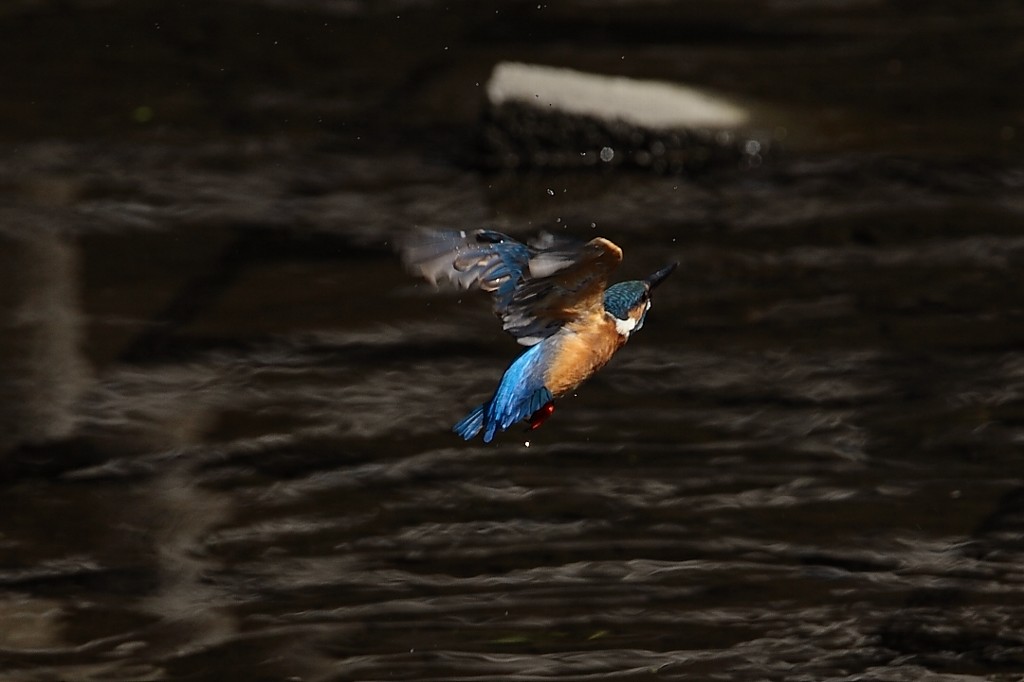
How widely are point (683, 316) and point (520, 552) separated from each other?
1.65 meters

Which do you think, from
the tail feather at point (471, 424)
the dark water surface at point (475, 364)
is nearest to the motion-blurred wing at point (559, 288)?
the tail feather at point (471, 424)

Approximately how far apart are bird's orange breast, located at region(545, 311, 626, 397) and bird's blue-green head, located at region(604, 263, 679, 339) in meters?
0.02

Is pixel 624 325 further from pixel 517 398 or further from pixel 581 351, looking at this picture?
pixel 517 398

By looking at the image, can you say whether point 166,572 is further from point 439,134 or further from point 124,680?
point 439,134

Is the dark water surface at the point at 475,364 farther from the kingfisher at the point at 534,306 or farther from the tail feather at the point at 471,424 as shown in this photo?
the kingfisher at the point at 534,306

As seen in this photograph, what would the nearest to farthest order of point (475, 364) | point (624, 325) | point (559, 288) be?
point (559, 288) < point (624, 325) < point (475, 364)

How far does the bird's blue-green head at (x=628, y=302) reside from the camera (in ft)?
11.0

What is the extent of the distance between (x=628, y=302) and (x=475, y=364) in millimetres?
1987

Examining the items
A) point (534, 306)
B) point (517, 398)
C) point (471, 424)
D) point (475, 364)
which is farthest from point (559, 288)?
point (475, 364)

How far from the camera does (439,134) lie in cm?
735

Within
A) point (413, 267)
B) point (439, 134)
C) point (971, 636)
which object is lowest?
point (971, 636)

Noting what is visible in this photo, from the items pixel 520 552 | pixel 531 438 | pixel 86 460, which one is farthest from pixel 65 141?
pixel 520 552

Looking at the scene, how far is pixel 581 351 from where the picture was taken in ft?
10.8

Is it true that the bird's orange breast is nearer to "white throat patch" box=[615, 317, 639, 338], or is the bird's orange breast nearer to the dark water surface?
"white throat patch" box=[615, 317, 639, 338]
